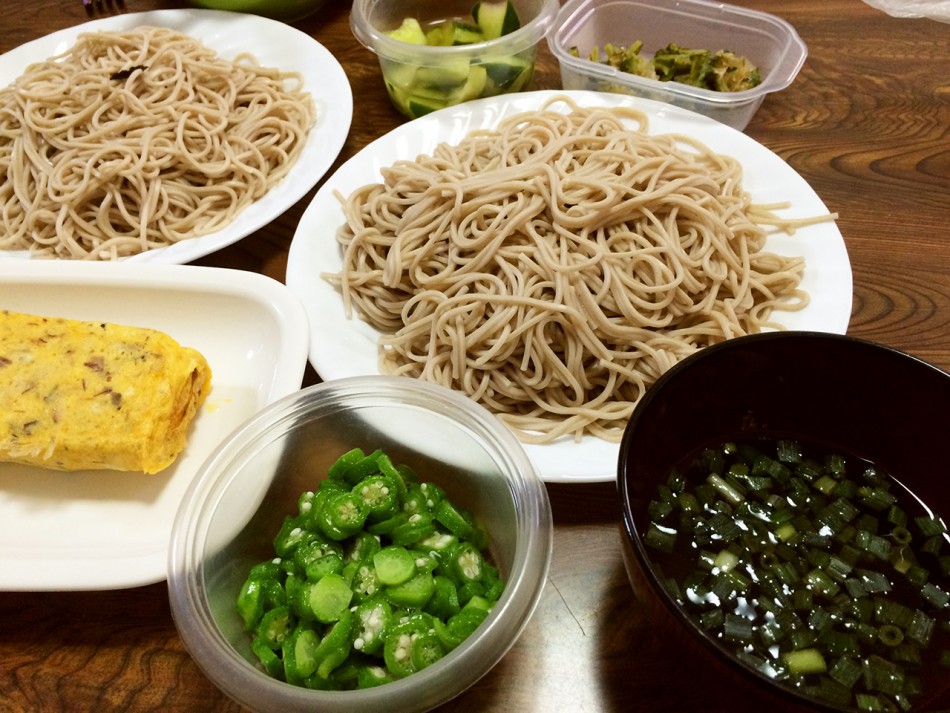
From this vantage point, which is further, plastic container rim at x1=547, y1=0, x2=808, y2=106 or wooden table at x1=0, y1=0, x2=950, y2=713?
plastic container rim at x1=547, y1=0, x2=808, y2=106

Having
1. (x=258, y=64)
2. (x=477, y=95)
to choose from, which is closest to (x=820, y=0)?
(x=477, y=95)

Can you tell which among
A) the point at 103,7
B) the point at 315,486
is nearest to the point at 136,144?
the point at 103,7

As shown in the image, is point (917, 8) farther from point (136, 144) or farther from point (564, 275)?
point (136, 144)

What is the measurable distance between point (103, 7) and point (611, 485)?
291 cm

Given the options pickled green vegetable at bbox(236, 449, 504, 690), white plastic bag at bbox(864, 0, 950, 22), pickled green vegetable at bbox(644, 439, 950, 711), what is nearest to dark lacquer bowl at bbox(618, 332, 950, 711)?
pickled green vegetable at bbox(644, 439, 950, 711)

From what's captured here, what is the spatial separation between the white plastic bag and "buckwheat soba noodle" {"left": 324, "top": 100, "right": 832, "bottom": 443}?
48.6 inches

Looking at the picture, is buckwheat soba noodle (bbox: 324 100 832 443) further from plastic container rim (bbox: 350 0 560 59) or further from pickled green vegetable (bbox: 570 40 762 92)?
pickled green vegetable (bbox: 570 40 762 92)

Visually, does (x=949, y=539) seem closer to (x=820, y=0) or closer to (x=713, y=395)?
(x=713, y=395)

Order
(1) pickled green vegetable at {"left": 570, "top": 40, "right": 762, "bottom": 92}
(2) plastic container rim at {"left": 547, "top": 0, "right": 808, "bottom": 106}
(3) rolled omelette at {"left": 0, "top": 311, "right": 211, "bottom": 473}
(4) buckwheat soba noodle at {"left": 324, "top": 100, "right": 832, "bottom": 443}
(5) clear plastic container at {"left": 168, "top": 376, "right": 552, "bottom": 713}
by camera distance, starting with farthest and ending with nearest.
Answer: (1) pickled green vegetable at {"left": 570, "top": 40, "right": 762, "bottom": 92}, (2) plastic container rim at {"left": 547, "top": 0, "right": 808, "bottom": 106}, (4) buckwheat soba noodle at {"left": 324, "top": 100, "right": 832, "bottom": 443}, (3) rolled omelette at {"left": 0, "top": 311, "right": 211, "bottom": 473}, (5) clear plastic container at {"left": 168, "top": 376, "right": 552, "bottom": 713}

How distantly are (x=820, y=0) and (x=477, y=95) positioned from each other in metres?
1.50

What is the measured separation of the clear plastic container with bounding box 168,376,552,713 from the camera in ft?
2.93

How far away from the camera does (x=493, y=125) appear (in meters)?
1.95

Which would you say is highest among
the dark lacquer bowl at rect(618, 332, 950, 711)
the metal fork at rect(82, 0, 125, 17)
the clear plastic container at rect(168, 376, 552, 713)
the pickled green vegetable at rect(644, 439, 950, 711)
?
the dark lacquer bowl at rect(618, 332, 950, 711)

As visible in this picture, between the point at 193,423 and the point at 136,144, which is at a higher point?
the point at 136,144
